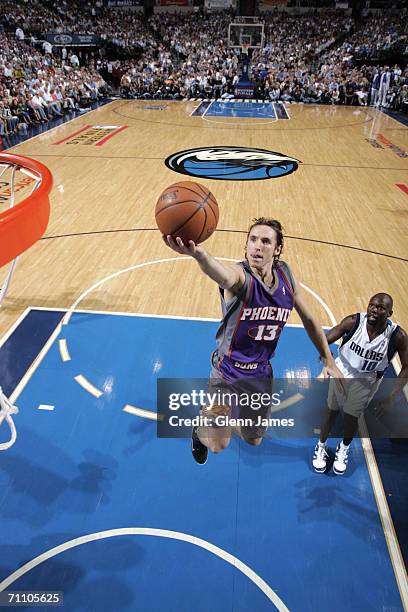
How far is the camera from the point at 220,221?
26.5ft

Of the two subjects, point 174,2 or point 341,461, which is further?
point 174,2

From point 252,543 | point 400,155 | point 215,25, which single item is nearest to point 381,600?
point 252,543

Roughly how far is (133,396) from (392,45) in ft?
89.7

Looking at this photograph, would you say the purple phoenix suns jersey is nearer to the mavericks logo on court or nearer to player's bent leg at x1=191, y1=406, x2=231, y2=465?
player's bent leg at x1=191, y1=406, x2=231, y2=465

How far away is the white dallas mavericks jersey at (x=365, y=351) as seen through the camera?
3.05m

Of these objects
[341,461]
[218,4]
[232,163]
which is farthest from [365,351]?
[218,4]

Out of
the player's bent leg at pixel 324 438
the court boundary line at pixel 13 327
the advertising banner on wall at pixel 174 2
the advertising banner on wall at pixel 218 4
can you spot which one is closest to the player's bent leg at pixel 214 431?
the player's bent leg at pixel 324 438

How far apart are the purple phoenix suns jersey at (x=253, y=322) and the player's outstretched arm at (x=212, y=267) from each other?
0.19 feet

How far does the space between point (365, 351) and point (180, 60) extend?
29.2 metres

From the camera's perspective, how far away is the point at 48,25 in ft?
86.4

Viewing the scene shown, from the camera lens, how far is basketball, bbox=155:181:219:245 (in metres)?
2.42

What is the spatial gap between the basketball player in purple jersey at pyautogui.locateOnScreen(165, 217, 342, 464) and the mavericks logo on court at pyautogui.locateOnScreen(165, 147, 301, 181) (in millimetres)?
8274

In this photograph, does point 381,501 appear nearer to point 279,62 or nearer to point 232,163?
point 232,163

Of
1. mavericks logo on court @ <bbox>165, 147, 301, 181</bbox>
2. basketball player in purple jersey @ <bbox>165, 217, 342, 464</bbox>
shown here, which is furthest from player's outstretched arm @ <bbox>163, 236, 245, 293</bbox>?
mavericks logo on court @ <bbox>165, 147, 301, 181</bbox>
